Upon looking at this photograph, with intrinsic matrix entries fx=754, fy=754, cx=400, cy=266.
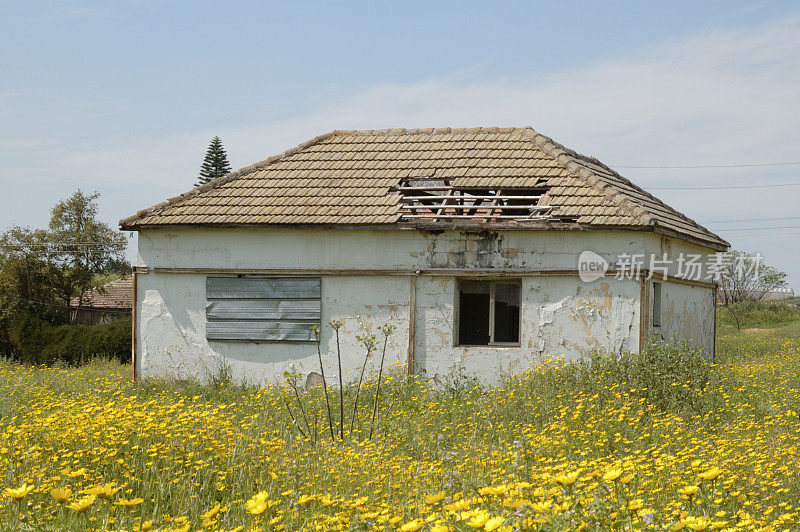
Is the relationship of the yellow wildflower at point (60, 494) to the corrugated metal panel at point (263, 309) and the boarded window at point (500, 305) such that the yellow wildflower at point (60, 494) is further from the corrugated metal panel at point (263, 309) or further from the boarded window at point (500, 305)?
the boarded window at point (500, 305)

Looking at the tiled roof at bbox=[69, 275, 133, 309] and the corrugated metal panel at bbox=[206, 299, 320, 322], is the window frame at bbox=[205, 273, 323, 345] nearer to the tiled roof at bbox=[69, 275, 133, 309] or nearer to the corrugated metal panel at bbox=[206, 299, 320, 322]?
the corrugated metal panel at bbox=[206, 299, 320, 322]

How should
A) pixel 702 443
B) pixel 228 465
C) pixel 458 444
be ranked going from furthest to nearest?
pixel 458 444 → pixel 702 443 → pixel 228 465

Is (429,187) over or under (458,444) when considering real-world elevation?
over

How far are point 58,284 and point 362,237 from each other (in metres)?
23.3

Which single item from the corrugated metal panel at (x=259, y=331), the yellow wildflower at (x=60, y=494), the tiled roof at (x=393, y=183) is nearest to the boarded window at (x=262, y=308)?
the corrugated metal panel at (x=259, y=331)

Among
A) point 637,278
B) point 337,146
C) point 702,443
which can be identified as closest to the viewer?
point 702,443

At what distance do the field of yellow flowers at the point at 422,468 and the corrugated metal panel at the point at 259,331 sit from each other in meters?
2.42

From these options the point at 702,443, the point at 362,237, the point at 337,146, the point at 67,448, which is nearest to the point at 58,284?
the point at 337,146

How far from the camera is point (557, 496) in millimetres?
4605

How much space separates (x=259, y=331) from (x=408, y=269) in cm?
289

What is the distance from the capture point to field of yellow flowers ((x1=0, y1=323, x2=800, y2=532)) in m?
4.01

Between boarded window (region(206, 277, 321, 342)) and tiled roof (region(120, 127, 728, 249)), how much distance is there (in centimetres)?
109

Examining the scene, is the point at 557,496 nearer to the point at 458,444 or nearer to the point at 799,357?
the point at 458,444

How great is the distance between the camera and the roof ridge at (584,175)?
40.2 feet
